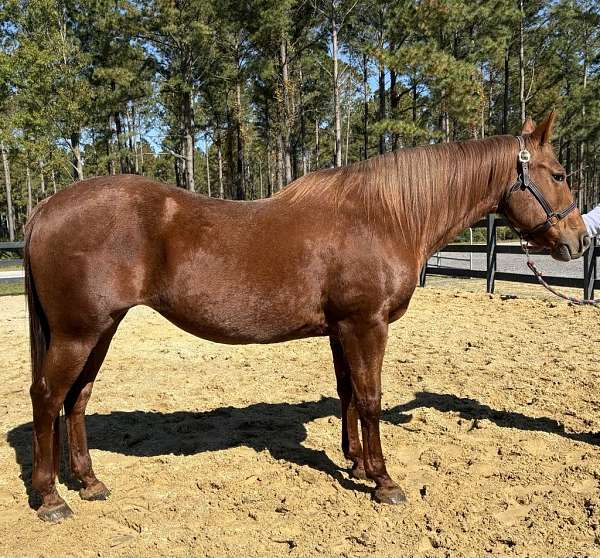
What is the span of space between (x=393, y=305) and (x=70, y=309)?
5.80 ft

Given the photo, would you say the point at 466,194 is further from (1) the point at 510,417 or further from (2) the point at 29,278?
(2) the point at 29,278

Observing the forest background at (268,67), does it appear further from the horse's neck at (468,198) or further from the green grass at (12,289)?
the horse's neck at (468,198)

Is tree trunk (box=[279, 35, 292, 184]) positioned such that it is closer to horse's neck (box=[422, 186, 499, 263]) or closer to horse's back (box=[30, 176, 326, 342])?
horse's neck (box=[422, 186, 499, 263])

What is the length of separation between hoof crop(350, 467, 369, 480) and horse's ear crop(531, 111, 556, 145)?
2290 mm

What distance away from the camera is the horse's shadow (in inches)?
128

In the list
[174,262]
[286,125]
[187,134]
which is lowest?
[174,262]

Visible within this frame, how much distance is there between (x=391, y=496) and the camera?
260 centimetres

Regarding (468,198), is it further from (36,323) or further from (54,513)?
(54,513)

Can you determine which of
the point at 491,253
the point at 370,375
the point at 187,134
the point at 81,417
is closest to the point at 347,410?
the point at 370,375

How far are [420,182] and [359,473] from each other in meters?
1.84

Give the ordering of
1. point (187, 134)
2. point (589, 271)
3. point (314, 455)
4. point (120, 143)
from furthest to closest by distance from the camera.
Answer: point (120, 143)
point (187, 134)
point (589, 271)
point (314, 455)

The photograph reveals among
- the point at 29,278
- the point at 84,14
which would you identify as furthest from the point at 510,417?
the point at 84,14

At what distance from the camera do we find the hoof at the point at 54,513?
252cm

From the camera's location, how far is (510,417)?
3.70 m
